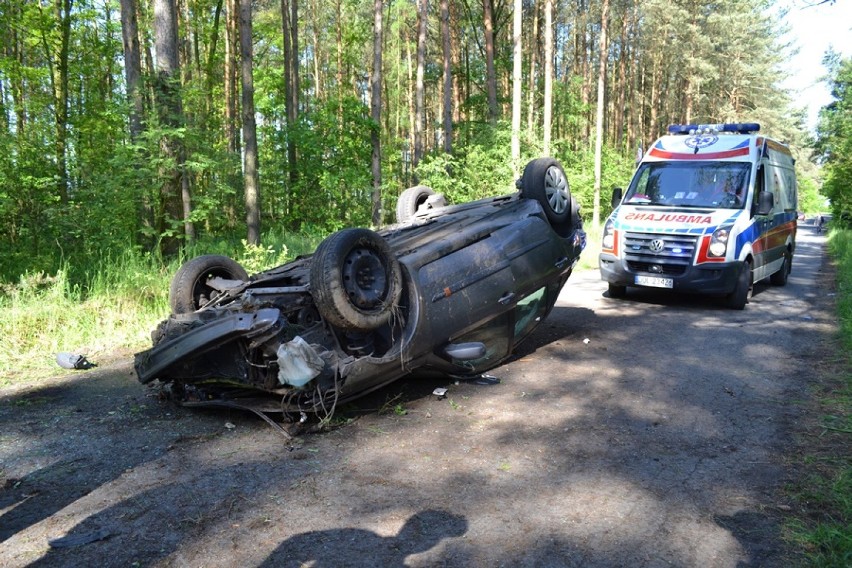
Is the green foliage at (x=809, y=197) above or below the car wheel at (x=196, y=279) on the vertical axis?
below

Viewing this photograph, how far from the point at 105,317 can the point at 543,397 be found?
5568mm

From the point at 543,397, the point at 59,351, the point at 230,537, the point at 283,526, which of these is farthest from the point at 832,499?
the point at 59,351

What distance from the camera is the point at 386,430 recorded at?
14.7 feet

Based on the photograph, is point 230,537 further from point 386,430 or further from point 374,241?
point 374,241

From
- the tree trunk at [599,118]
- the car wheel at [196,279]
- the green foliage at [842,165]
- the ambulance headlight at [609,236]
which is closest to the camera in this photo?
the car wheel at [196,279]

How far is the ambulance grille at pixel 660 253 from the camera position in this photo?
8.70m

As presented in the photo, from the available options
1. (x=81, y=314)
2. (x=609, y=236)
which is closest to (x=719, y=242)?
(x=609, y=236)

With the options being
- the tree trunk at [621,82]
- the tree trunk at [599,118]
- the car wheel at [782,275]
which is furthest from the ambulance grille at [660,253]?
the tree trunk at [621,82]

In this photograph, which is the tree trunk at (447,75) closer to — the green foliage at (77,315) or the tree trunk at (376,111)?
the tree trunk at (376,111)

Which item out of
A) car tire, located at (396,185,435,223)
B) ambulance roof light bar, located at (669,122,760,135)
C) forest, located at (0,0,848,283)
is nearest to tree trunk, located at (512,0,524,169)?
forest, located at (0,0,848,283)

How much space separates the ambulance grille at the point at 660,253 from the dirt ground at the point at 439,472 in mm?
2741

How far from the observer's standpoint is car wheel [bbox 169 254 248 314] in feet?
17.5

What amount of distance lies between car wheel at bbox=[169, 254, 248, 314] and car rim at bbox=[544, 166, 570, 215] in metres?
3.35

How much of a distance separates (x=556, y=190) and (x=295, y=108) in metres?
20.8
